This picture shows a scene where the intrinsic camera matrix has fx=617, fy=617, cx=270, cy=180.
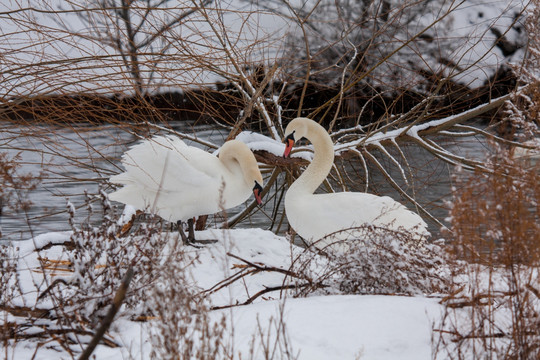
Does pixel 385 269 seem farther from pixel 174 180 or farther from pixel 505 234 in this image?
pixel 174 180

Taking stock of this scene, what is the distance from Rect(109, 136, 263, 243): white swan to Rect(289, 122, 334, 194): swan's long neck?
1.79ft

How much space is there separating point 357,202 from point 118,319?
258 cm

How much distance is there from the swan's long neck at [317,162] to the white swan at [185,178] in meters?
0.55

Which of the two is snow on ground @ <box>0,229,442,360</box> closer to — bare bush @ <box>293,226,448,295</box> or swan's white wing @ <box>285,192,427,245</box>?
bare bush @ <box>293,226,448,295</box>

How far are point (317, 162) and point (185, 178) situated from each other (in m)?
1.33

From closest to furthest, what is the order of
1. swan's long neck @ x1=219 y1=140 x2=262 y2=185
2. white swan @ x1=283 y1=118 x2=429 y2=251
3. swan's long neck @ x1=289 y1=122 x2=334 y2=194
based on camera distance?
white swan @ x1=283 y1=118 x2=429 y2=251, swan's long neck @ x1=289 y1=122 x2=334 y2=194, swan's long neck @ x1=219 y1=140 x2=262 y2=185

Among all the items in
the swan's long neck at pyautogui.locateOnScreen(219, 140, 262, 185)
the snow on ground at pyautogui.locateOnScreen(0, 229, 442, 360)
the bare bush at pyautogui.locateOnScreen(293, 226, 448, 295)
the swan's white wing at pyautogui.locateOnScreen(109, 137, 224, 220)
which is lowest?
the snow on ground at pyautogui.locateOnScreen(0, 229, 442, 360)

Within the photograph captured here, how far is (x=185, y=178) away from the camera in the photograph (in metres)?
5.71

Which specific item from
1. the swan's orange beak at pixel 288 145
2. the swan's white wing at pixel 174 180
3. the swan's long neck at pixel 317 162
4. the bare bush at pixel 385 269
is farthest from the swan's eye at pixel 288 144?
the bare bush at pixel 385 269

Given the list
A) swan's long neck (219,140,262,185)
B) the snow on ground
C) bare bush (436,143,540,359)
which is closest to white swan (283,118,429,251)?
swan's long neck (219,140,262,185)

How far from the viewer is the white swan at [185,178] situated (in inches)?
226

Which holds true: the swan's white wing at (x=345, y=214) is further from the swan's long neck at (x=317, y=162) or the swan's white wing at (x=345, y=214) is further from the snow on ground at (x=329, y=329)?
the snow on ground at (x=329, y=329)

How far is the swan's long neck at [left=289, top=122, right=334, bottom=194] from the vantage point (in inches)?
231

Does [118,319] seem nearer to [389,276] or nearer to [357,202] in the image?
[389,276]
